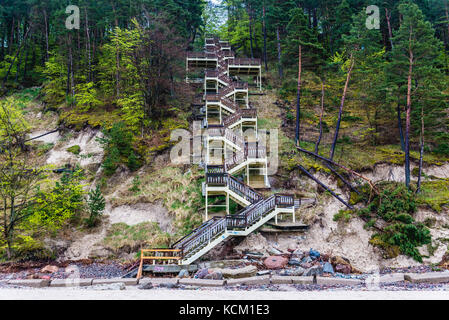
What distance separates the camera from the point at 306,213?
17.0 m

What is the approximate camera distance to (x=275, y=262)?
13477mm

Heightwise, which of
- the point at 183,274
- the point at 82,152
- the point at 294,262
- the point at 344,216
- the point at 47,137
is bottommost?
the point at 183,274

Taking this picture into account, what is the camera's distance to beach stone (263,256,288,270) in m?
13.2

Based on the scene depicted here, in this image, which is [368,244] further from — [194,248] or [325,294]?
[194,248]

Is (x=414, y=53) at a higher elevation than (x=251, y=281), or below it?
higher

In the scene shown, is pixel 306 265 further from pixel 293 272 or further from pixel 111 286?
pixel 111 286

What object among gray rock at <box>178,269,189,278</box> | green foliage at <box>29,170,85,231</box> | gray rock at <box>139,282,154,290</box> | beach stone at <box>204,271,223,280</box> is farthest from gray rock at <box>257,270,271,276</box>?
green foliage at <box>29,170,85,231</box>

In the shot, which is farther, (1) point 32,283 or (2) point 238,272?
(2) point 238,272

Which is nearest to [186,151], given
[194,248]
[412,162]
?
[194,248]

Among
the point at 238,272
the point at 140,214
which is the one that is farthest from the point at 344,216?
the point at 140,214

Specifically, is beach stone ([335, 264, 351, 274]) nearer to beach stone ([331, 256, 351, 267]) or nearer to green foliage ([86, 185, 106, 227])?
beach stone ([331, 256, 351, 267])

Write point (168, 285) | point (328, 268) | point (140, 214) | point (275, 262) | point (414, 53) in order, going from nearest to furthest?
1. point (168, 285)
2. point (328, 268)
3. point (275, 262)
4. point (414, 53)
5. point (140, 214)

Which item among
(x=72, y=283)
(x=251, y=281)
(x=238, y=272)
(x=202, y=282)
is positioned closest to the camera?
(x=202, y=282)

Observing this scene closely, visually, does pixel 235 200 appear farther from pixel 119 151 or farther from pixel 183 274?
pixel 119 151
